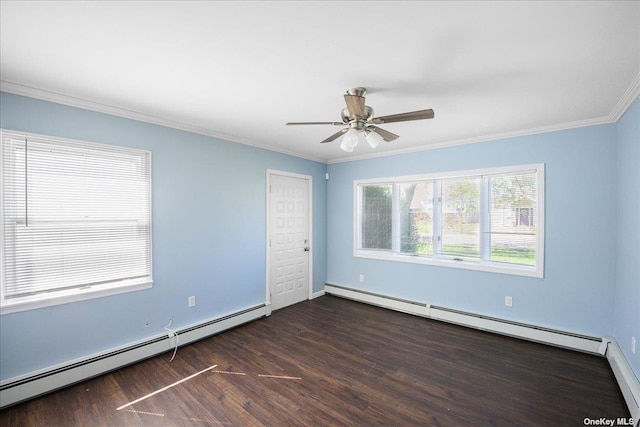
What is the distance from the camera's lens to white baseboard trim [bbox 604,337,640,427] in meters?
2.06

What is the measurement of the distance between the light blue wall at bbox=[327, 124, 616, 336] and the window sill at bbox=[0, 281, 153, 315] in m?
3.84

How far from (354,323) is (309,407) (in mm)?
1790

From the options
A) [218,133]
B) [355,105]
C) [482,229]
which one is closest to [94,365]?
[218,133]

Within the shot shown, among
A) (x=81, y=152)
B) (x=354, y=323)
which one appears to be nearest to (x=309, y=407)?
(x=354, y=323)

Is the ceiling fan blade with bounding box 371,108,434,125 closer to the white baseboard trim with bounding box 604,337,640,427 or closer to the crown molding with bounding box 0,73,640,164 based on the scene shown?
the crown molding with bounding box 0,73,640,164

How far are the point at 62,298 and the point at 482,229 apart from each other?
15.4 ft

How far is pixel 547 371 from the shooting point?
8.86 ft

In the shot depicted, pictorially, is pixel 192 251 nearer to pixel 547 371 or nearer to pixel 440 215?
pixel 440 215

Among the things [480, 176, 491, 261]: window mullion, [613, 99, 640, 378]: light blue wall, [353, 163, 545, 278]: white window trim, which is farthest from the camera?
[480, 176, 491, 261]: window mullion

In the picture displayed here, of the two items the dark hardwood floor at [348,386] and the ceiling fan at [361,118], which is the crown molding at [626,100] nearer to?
the ceiling fan at [361,118]

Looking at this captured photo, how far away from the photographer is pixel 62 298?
244 centimetres

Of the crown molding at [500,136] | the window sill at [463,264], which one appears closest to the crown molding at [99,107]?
the crown molding at [500,136]

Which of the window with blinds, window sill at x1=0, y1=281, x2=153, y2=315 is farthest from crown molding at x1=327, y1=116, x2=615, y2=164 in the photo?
window sill at x1=0, y1=281, x2=153, y2=315

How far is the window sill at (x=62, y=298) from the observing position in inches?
88.0
